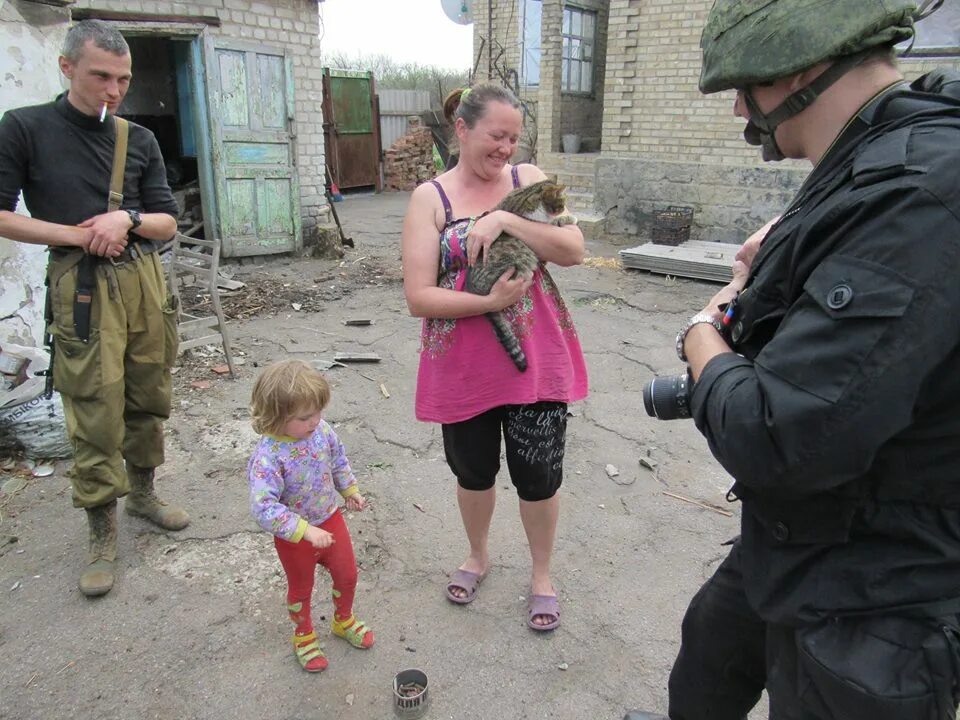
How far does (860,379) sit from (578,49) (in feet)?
45.9

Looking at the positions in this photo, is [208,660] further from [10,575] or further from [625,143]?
[625,143]

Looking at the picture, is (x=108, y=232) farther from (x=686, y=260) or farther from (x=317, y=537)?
(x=686, y=260)

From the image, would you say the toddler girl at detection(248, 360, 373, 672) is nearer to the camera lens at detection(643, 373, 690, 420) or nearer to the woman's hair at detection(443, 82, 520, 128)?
the woman's hair at detection(443, 82, 520, 128)

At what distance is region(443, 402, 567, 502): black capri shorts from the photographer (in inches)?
93.8

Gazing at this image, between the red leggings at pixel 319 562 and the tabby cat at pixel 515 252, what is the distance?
88cm

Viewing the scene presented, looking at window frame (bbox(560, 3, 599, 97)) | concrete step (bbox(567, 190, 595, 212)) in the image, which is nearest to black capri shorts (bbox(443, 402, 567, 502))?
concrete step (bbox(567, 190, 595, 212))

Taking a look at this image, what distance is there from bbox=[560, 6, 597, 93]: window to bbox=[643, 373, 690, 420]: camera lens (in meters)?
12.3

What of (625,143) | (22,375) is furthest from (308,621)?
(625,143)

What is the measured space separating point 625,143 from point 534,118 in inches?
188

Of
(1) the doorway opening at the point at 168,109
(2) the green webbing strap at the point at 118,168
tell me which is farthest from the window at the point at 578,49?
(2) the green webbing strap at the point at 118,168

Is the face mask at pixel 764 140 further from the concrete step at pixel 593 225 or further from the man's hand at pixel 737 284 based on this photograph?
the concrete step at pixel 593 225

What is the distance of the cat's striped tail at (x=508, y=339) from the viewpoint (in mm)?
2270

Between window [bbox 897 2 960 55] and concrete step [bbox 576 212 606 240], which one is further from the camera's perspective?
concrete step [bbox 576 212 606 240]

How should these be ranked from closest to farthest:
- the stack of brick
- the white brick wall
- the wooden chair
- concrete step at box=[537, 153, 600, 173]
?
the wooden chair
the white brick wall
concrete step at box=[537, 153, 600, 173]
the stack of brick
